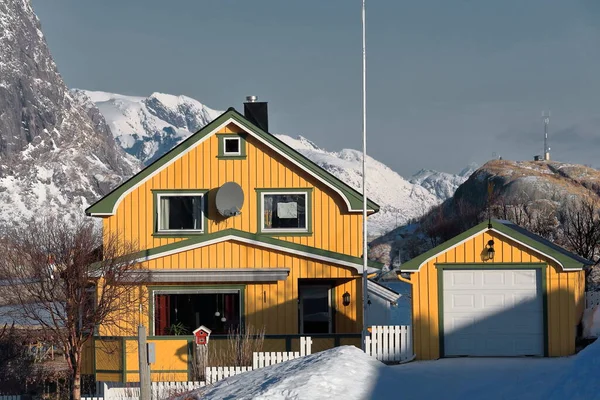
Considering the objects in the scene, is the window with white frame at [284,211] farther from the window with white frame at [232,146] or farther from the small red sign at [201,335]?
the small red sign at [201,335]

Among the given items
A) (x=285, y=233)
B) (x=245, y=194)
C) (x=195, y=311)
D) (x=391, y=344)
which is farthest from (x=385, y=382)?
(x=245, y=194)

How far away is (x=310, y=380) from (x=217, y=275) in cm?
1075

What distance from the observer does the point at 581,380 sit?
15.7m

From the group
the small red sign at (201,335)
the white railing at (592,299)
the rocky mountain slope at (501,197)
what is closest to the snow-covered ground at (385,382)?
the small red sign at (201,335)

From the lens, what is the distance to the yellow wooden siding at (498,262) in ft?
77.4

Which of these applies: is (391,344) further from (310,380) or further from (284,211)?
(310,380)

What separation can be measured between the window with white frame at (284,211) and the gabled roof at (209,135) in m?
0.91

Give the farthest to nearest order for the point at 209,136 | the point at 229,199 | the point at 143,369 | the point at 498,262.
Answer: the point at 209,136, the point at 229,199, the point at 498,262, the point at 143,369

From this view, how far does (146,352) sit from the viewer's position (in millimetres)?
18891

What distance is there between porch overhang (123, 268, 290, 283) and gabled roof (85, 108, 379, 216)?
9.69 feet

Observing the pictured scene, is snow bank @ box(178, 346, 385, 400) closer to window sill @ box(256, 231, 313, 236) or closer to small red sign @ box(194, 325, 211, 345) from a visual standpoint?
small red sign @ box(194, 325, 211, 345)

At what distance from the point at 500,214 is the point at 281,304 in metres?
53.2

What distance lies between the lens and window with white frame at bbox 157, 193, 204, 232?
28.1 metres

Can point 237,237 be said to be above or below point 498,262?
above
